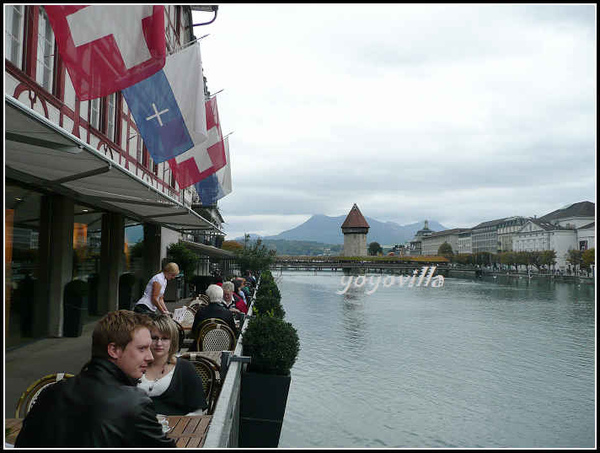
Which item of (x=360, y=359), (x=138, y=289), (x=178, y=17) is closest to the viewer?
(x=360, y=359)

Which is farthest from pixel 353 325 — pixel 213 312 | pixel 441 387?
pixel 213 312

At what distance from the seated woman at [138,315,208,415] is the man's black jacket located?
4.57 ft

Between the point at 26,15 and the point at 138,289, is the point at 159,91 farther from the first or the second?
the point at 138,289

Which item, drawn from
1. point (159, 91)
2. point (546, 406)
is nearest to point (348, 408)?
point (546, 406)

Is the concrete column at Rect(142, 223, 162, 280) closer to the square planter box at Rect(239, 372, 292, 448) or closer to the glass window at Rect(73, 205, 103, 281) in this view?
the glass window at Rect(73, 205, 103, 281)

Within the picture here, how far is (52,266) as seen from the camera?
10539 mm

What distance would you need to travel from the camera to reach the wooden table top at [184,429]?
3107 millimetres

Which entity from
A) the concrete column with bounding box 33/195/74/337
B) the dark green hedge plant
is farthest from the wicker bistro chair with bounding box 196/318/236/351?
the concrete column with bounding box 33/195/74/337

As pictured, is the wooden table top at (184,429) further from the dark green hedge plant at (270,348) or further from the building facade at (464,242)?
the building facade at (464,242)

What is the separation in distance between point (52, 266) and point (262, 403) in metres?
6.92

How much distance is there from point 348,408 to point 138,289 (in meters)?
11.6

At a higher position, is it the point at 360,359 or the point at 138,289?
the point at 138,289

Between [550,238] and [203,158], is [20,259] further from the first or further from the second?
[550,238]

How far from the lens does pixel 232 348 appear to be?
6410 mm
